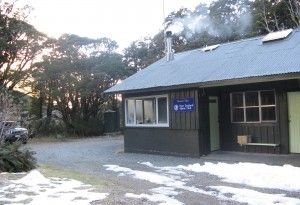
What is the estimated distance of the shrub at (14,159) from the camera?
11.1 m

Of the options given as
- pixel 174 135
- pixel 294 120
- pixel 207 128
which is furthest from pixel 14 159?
pixel 294 120

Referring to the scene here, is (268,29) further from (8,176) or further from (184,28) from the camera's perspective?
(8,176)

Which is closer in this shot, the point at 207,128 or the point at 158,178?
the point at 158,178

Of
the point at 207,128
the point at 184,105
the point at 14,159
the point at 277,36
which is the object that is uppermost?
the point at 277,36

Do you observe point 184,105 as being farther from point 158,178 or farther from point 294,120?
point 158,178

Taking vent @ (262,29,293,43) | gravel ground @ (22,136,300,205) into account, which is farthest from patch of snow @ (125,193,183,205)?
vent @ (262,29,293,43)

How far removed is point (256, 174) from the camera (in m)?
10.7

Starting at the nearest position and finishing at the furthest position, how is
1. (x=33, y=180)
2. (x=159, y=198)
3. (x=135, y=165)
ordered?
(x=159, y=198)
(x=33, y=180)
(x=135, y=165)

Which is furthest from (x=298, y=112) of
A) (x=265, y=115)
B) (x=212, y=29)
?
(x=212, y=29)

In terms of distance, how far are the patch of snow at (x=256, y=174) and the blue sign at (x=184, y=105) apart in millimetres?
2881

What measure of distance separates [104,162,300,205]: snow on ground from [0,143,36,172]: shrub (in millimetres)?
2348

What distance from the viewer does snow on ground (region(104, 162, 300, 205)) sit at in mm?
8219

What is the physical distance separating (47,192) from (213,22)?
29072 millimetres

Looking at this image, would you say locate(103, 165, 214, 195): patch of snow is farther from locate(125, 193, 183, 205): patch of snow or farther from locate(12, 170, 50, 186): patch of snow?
locate(12, 170, 50, 186): patch of snow
